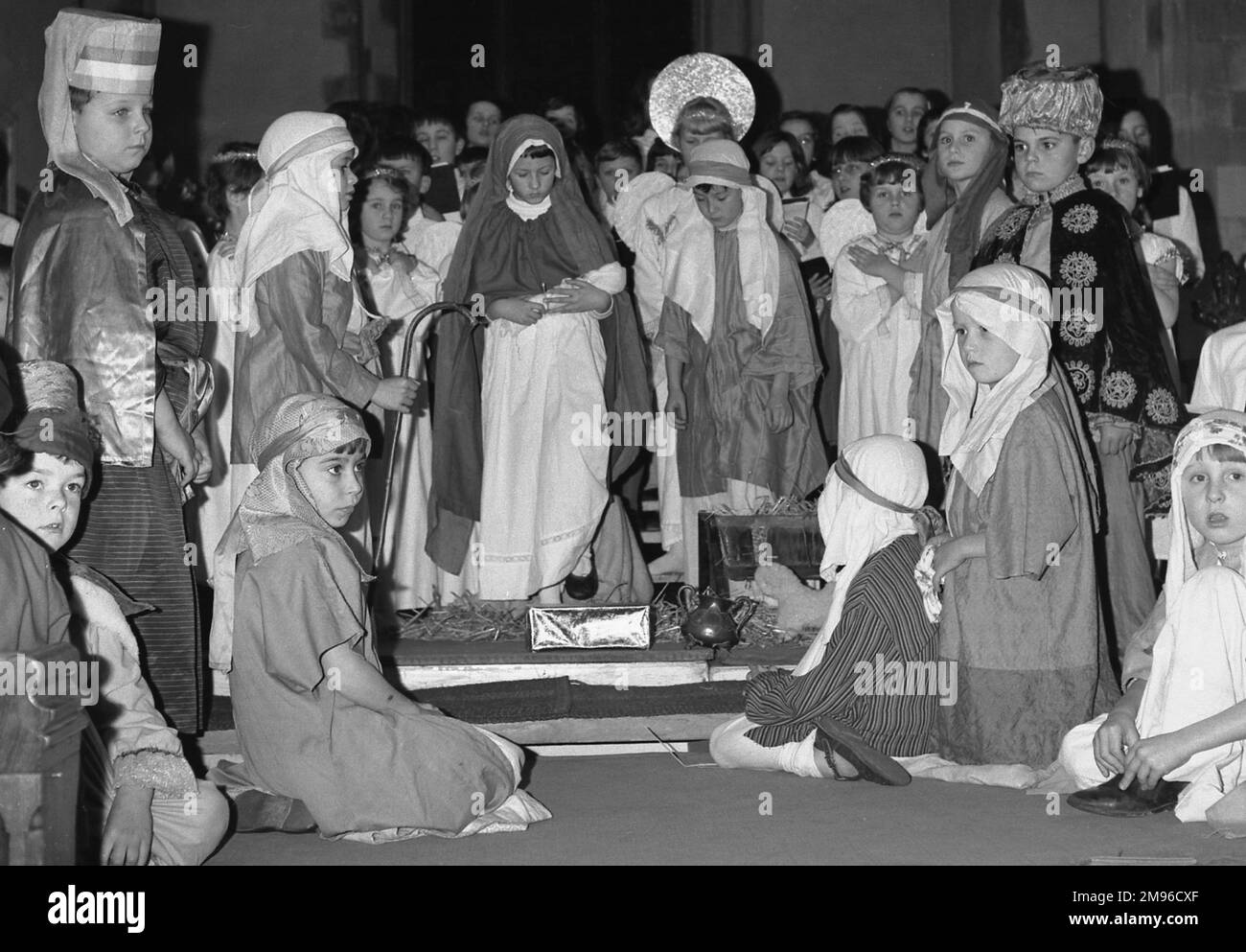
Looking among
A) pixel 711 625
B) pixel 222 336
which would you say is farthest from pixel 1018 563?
pixel 222 336

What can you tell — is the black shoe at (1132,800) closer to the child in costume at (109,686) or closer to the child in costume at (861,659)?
the child in costume at (861,659)

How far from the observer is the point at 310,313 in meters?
5.59

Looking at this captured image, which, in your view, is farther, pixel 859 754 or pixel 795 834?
pixel 859 754

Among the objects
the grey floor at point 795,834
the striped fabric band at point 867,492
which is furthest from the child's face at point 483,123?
the grey floor at point 795,834

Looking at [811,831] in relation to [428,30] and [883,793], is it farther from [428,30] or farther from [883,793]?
[428,30]

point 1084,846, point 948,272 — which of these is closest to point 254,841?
point 1084,846

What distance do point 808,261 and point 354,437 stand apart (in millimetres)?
4002

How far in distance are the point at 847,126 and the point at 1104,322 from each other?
3345mm

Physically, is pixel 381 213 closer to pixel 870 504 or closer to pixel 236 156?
pixel 236 156

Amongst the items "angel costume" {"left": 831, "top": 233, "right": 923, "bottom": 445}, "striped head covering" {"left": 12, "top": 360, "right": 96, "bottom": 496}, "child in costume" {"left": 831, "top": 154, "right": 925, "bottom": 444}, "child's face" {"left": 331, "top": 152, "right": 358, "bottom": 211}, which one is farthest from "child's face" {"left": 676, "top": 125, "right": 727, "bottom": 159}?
"striped head covering" {"left": 12, "top": 360, "right": 96, "bottom": 496}

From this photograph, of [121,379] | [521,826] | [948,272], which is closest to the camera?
[521,826]

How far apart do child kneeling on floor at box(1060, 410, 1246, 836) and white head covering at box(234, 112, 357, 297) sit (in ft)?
9.58

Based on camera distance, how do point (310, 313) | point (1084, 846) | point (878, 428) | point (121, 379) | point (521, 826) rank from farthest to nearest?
1. point (878, 428)
2. point (310, 313)
3. point (121, 379)
4. point (521, 826)
5. point (1084, 846)

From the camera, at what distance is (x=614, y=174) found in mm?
8141
